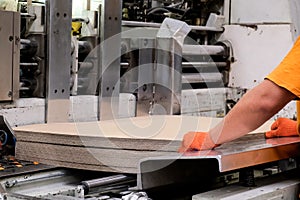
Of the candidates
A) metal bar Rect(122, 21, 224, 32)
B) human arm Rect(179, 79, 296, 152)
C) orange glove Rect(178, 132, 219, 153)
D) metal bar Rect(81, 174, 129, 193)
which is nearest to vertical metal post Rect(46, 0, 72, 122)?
metal bar Rect(122, 21, 224, 32)

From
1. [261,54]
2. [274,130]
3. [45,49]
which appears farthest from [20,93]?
[261,54]

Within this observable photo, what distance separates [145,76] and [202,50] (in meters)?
0.53

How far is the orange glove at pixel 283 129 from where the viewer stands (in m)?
2.51

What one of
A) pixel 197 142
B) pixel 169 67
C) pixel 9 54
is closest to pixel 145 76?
pixel 169 67

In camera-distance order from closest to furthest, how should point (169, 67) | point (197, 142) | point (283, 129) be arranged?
1. point (197, 142)
2. point (283, 129)
3. point (169, 67)

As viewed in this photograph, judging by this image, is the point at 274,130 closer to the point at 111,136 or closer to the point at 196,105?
the point at 111,136

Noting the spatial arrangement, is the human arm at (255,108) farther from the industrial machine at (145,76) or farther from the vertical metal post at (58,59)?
the vertical metal post at (58,59)

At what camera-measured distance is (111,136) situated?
2.31 meters

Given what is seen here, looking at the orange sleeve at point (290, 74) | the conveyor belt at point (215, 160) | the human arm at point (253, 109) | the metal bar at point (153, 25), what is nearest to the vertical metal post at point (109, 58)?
the metal bar at point (153, 25)

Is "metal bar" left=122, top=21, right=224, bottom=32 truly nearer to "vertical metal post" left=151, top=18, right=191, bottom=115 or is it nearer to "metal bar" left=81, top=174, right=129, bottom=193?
"vertical metal post" left=151, top=18, right=191, bottom=115

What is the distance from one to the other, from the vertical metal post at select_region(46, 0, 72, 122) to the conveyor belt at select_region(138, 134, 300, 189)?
0.90m

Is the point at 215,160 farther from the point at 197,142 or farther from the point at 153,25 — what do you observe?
the point at 153,25

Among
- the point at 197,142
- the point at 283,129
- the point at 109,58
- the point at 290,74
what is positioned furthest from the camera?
the point at 109,58

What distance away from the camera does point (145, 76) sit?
352cm
